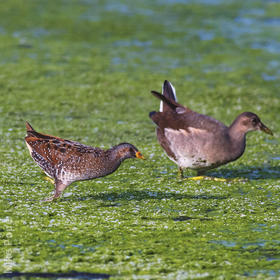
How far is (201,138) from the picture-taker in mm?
9773

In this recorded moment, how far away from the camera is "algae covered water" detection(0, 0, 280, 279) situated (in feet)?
23.7

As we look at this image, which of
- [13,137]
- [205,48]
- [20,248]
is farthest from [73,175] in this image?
[205,48]

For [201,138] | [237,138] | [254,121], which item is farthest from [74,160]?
[254,121]

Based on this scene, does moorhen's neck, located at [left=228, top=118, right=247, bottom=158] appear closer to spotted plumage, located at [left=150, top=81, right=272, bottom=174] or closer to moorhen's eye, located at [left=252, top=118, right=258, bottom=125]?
spotted plumage, located at [left=150, top=81, right=272, bottom=174]

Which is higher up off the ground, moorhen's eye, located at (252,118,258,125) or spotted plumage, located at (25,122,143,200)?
moorhen's eye, located at (252,118,258,125)

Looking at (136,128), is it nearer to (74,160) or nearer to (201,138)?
(201,138)

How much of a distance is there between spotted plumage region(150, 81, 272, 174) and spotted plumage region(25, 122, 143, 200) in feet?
4.82

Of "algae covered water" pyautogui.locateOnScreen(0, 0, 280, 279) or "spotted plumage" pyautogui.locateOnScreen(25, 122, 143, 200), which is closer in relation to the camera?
"algae covered water" pyautogui.locateOnScreen(0, 0, 280, 279)

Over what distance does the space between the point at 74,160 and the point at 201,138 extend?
220 cm

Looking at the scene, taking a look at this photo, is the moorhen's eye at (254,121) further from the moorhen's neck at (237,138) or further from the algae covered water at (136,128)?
the algae covered water at (136,128)

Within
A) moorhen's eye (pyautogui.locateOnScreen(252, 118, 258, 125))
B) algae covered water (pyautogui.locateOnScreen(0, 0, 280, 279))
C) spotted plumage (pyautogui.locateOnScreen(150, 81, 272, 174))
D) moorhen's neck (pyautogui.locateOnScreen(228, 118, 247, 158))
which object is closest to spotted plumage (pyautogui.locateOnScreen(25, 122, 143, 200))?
algae covered water (pyautogui.locateOnScreen(0, 0, 280, 279))

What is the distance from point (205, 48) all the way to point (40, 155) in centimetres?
1179

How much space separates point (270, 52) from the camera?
19.6 metres

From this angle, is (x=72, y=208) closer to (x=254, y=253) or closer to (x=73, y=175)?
(x=73, y=175)
